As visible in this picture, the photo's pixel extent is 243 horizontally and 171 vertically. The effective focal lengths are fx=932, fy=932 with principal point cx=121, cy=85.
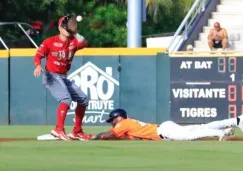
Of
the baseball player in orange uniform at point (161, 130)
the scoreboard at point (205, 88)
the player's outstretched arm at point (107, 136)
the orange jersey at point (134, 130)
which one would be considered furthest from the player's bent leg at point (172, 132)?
the scoreboard at point (205, 88)

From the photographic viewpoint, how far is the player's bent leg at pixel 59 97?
47.6 ft

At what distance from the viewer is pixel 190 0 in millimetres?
45844

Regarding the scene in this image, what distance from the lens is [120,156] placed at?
37.7 ft

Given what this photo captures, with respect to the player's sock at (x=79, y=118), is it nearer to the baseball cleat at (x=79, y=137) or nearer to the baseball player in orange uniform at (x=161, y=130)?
the baseball cleat at (x=79, y=137)

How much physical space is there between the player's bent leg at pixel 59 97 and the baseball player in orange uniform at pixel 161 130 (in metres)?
0.59

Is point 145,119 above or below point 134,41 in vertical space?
below

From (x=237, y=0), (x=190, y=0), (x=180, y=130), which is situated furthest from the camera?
(x=190, y=0)

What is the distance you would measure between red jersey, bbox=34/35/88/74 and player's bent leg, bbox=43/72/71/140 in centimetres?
13

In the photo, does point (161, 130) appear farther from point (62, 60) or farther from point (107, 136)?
point (62, 60)

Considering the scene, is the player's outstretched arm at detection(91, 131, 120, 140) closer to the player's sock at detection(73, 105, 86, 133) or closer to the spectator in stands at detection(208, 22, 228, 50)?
the player's sock at detection(73, 105, 86, 133)

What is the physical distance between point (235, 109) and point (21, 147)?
8.63 meters

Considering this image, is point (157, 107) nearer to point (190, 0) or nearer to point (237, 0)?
point (237, 0)

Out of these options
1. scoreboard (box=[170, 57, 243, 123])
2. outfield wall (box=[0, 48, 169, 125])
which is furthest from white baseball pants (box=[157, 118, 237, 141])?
outfield wall (box=[0, 48, 169, 125])

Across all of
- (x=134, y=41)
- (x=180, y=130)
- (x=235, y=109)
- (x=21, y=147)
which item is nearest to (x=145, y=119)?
(x=235, y=109)
